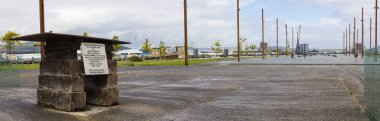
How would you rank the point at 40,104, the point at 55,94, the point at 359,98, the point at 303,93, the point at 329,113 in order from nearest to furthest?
the point at 329,113 < the point at 55,94 < the point at 40,104 < the point at 359,98 < the point at 303,93

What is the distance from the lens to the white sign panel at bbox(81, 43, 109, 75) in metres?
8.05

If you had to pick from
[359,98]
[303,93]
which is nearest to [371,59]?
[359,98]

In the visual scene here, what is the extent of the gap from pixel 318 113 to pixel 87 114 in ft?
15.4

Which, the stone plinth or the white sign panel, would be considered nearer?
the stone plinth

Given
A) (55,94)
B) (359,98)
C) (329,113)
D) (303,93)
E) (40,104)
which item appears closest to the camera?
(329,113)

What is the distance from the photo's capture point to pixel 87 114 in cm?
768

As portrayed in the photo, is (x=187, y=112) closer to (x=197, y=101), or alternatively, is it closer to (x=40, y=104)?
(x=197, y=101)

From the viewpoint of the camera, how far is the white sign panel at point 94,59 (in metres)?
8.05

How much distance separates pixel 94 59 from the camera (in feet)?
27.2

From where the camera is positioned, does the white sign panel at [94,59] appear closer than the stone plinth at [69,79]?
No

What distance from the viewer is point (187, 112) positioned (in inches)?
314

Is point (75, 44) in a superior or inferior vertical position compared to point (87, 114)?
superior

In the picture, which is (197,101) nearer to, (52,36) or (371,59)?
(52,36)

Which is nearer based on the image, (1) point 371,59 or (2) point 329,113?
(2) point 329,113
